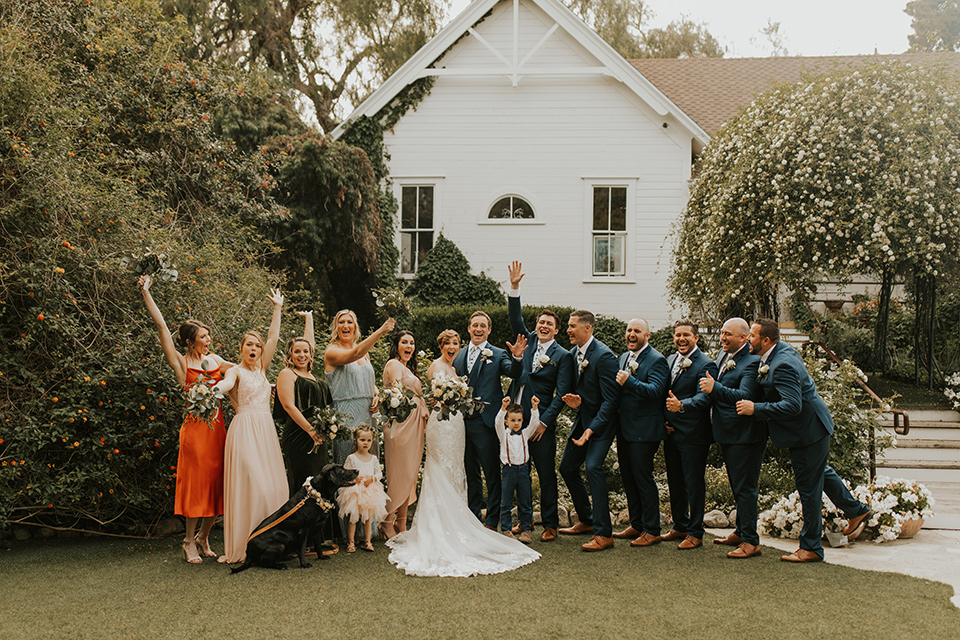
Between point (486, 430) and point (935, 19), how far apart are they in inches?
1393

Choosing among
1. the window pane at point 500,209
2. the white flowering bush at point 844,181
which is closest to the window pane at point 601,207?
the window pane at point 500,209

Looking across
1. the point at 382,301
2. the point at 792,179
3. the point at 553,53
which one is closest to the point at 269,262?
the point at 553,53

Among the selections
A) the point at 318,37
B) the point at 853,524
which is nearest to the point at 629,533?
the point at 853,524

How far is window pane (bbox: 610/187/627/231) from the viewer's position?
15805mm

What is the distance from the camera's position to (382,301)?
6.75 m

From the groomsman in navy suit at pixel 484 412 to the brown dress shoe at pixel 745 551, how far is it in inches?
82.8

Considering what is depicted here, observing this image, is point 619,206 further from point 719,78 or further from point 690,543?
point 690,543

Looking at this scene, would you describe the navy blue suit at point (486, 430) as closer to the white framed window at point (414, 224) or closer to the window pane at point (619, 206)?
the white framed window at point (414, 224)

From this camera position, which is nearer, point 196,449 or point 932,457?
point 196,449

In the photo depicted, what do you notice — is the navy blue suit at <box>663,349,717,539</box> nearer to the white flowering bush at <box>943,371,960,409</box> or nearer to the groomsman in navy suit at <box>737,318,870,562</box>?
the groomsman in navy suit at <box>737,318,870,562</box>

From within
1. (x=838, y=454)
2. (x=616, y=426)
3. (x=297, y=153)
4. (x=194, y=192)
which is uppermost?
(x=297, y=153)

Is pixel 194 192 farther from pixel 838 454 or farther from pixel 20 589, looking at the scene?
pixel 838 454

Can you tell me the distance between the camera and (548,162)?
15.7 m

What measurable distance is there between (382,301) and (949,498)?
6.80 meters
